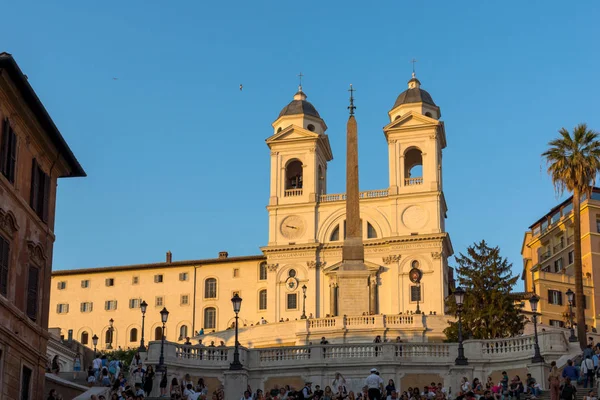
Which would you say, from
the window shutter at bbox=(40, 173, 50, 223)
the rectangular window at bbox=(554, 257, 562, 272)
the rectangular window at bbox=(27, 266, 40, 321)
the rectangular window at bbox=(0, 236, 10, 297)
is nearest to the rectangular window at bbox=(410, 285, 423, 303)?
the rectangular window at bbox=(554, 257, 562, 272)

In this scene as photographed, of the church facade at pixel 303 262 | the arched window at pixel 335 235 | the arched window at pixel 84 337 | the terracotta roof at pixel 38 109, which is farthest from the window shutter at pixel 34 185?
the arched window at pixel 84 337

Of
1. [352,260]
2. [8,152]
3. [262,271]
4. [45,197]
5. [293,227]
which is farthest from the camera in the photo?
[262,271]

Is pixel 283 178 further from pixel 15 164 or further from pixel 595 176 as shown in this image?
pixel 15 164

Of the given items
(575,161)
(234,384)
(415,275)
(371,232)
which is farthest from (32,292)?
(371,232)

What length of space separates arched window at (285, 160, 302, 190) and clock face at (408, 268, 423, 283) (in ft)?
51.3

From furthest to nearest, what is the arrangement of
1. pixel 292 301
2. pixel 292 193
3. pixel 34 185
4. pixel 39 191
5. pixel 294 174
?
pixel 294 174
pixel 292 193
pixel 292 301
pixel 39 191
pixel 34 185

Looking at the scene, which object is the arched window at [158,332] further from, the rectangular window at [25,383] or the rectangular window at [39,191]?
the rectangular window at [25,383]

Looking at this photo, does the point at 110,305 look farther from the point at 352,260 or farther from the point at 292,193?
the point at 352,260

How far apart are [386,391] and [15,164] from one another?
14.2 metres

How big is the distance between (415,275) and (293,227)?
42.0 ft

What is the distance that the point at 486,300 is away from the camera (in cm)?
6800

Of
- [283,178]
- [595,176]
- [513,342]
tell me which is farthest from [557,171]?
[283,178]

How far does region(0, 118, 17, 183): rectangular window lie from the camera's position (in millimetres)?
33562

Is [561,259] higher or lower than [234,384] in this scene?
higher
